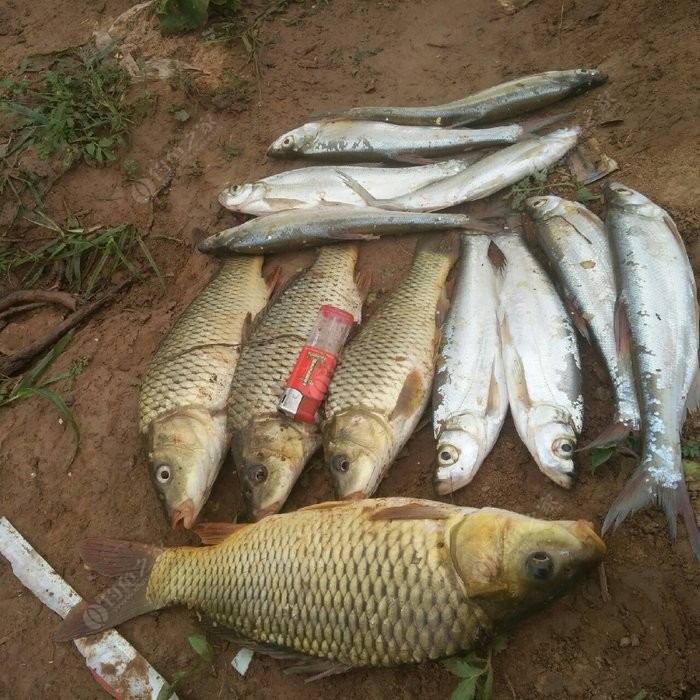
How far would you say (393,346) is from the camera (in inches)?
128

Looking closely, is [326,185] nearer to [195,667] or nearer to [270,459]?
[270,459]

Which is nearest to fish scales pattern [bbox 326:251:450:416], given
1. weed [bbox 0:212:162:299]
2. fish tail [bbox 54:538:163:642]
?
fish tail [bbox 54:538:163:642]

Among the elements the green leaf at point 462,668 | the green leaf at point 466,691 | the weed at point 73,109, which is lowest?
the green leaf at point 466,691

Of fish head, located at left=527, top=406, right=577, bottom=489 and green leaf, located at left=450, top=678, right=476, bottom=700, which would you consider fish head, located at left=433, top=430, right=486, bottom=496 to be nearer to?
fish head, located at left=527, top=406, right=577, bottom=489

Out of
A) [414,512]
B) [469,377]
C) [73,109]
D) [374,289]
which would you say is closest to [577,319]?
[469,377]

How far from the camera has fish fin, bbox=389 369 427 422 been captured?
3.08 m

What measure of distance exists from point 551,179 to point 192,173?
2.80 metres

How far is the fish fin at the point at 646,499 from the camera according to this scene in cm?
238

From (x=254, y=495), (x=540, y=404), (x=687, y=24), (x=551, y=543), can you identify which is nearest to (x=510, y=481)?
(x=540, y=404)

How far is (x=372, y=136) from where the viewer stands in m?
4.28

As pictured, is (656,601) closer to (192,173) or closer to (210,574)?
(210,574)

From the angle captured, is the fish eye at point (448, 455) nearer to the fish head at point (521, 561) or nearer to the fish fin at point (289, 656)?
the fish head at point (521, 561)

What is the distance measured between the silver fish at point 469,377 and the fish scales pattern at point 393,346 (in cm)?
11

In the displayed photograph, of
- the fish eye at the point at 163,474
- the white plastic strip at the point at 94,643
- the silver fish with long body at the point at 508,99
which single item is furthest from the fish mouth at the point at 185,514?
the silver fish with long body at the point at 508,99
